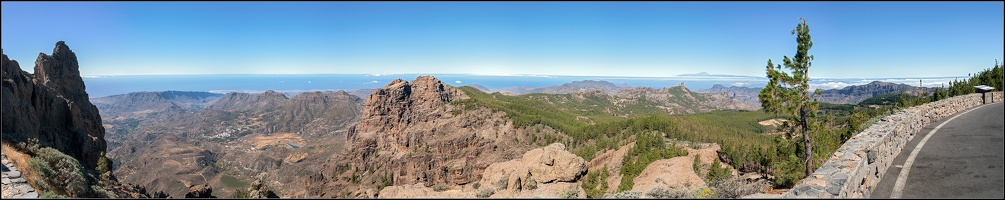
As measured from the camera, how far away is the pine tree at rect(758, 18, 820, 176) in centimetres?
1817

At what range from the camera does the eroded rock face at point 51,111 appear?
25.1m

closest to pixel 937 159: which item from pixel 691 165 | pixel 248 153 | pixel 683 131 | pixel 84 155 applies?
pixel 691 165

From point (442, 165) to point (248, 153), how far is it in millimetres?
144505

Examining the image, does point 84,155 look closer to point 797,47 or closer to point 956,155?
point 797,47

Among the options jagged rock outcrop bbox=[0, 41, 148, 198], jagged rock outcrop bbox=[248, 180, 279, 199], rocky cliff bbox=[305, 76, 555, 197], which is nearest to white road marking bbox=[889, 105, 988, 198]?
jagged rock outcrop bbox=[248, 180, 279, 199]

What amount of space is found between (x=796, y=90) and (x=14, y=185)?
32.3 meters

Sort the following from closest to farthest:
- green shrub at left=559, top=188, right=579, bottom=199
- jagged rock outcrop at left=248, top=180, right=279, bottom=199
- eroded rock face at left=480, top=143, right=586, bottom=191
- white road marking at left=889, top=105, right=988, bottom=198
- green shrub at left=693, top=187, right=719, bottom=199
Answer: white road marking at left=889, top=105, right=988, bottom=198
green shrub at left=693, top=187, right=719, bottom=199
green shrub at left=559, top=188, right=579, bottom=199
jagged rock outcrop at left=248, top=180, right=279, bottom=199
eroded rock face at left=480, top=143, right=586, bottom=191

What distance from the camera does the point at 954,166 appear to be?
13555 mm

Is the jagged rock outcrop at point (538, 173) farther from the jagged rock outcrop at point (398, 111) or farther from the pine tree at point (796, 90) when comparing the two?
the jagged rock outcrop at point (398, 111)

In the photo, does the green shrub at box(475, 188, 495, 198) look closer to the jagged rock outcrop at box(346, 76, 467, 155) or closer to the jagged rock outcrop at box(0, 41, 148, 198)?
the jagged rock outcrop at box(0, 41, 148, 198)

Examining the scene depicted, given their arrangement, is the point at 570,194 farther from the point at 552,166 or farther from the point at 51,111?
the point at 51,111

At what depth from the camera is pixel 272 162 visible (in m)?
169

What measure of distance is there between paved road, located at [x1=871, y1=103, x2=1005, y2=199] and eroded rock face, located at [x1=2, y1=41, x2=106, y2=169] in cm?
3841

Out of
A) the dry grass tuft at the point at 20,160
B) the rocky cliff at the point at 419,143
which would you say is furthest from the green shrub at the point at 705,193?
the rocky cliff at the point at 419,143
